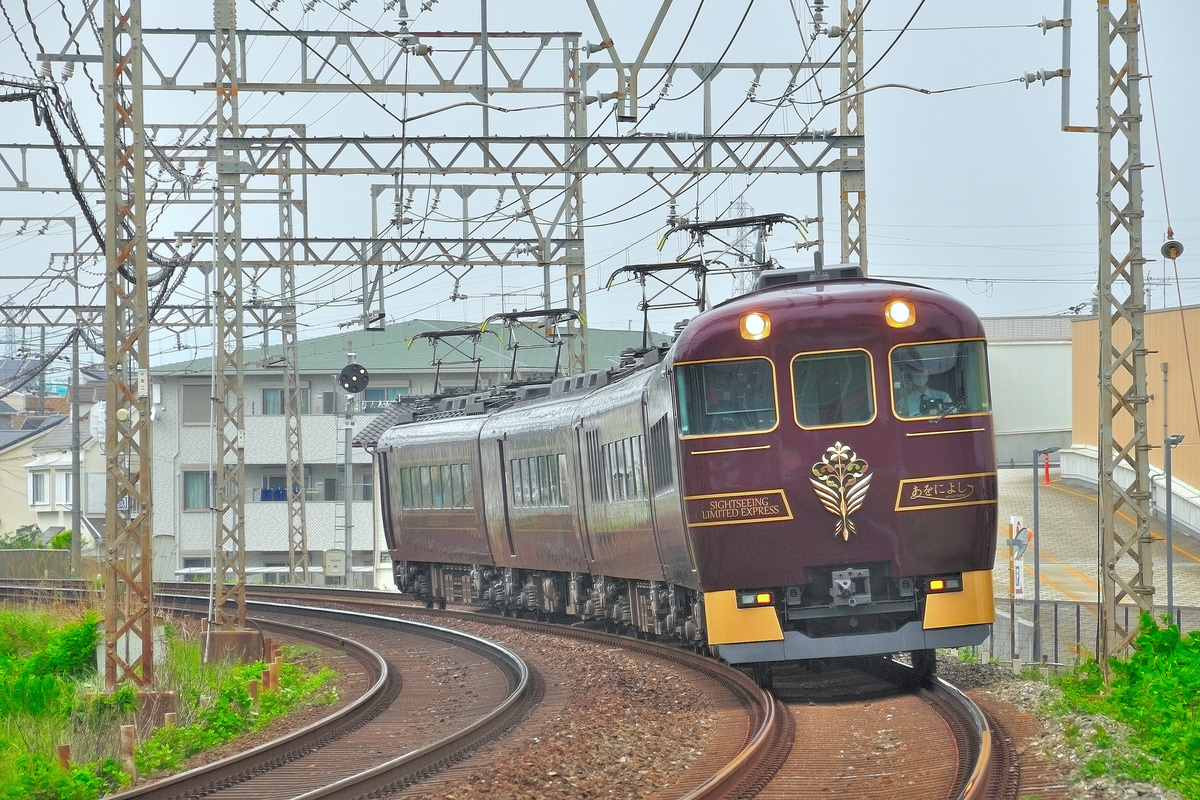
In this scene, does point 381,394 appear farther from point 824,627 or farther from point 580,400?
point 824,627

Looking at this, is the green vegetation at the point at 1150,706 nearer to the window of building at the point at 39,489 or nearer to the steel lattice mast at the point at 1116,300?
the steel lattice mast at the point at 1116,300

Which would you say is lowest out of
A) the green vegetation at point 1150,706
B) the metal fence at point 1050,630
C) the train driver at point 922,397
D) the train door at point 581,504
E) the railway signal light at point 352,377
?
the metal fence at point 1050,630

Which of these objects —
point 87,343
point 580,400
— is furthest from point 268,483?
point 580,400

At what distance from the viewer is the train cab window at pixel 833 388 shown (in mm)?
12484

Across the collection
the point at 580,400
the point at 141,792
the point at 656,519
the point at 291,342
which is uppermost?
the point at 291,342

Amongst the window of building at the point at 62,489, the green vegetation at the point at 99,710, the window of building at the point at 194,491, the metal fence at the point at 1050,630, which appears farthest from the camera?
the window of building at the point at 62,489

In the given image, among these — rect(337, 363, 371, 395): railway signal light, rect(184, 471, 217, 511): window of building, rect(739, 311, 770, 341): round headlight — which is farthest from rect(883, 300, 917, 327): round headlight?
rect(184, 471, 217, 511): window of building

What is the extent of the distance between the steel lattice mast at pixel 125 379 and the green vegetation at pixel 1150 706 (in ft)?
25.7

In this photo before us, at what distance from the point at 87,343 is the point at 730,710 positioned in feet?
97.7

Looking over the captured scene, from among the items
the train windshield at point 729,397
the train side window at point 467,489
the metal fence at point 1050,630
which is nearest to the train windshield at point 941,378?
the train windshield at point 729,397

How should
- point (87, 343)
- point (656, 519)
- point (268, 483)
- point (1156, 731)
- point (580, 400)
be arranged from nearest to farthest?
point (1156, 731) → point (656, 519) → point (580, 400) → point (87, 343) → point (268, 483)

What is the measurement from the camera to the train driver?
12500mm

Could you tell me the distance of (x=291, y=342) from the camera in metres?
35.2

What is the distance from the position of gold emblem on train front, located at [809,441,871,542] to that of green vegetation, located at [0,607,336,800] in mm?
5072
